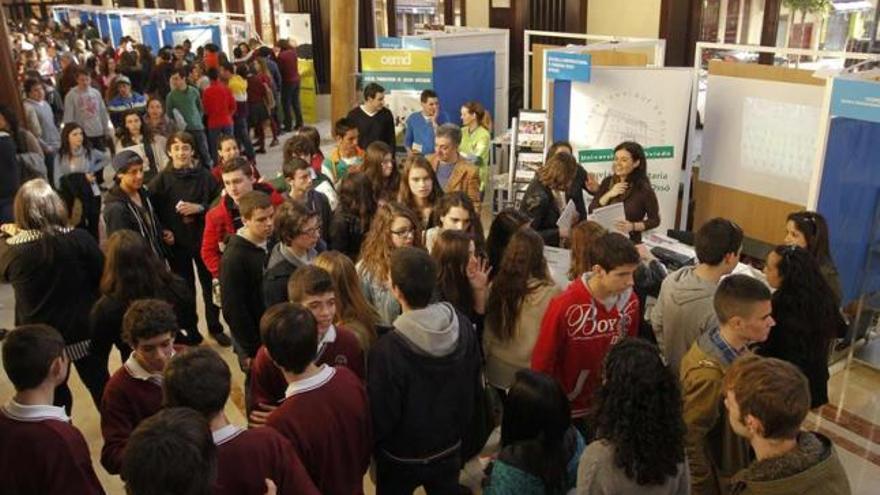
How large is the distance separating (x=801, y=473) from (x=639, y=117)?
168 inches

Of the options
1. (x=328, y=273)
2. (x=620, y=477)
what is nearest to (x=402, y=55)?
(x=328, y=273)

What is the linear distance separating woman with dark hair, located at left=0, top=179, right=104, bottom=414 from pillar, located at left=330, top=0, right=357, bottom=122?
7.36m

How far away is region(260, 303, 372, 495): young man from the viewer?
187 centimetres

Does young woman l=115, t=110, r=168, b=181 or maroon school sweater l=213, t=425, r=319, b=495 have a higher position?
young woman l=115, t=110, r=168, b=181

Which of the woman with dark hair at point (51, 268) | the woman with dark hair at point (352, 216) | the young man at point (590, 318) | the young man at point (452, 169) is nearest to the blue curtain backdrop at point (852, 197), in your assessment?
the young man at point (452, 169)

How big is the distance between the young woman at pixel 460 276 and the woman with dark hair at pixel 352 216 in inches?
39.5

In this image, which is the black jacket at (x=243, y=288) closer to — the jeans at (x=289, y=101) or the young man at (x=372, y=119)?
the young man at (x=372, y=119)

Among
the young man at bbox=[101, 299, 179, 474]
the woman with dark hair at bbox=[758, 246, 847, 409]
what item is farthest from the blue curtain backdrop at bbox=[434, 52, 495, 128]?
the young man at bbox=[101, 299, 179, 474]

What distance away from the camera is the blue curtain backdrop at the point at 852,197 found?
13.1 ft

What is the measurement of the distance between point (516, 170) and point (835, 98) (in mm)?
2812

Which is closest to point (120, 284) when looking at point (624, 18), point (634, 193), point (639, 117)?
point (634, 193)

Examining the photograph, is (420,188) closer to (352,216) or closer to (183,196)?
(352,216)

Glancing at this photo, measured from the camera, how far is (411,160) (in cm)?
398

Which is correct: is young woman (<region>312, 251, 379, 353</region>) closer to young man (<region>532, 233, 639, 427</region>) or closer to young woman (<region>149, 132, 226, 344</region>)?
young man (<region>532, 233, 639, 427</region>)
